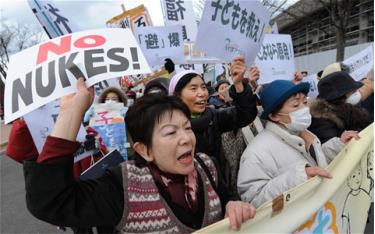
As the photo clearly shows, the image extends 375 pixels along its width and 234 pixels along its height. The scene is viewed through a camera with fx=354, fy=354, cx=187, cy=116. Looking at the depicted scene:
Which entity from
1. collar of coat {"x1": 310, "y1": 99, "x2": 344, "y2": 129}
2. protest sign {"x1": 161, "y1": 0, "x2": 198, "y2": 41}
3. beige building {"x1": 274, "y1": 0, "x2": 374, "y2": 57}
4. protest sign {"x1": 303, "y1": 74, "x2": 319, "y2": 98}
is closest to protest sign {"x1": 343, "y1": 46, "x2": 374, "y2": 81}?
protest sign {"x1": 303, "y1": 74, "x2": 319, "y2": 98}

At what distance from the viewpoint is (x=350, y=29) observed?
20031 mm

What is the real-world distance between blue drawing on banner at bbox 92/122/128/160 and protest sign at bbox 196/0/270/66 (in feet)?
3.01

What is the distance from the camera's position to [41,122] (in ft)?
6.51

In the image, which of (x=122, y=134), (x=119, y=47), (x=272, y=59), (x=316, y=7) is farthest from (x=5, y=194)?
(x=316, y=7)

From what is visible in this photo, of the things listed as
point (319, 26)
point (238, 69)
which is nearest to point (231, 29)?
point (238, 69)

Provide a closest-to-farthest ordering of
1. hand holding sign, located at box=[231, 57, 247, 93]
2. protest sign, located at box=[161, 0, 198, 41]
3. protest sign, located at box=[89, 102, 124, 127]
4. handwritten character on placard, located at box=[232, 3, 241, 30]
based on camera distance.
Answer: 1. hand holding sign, located at box=[231, 57, 247, 93]
2. handwritten character on placard, located at box=[232, 3, 241, 30]
3. protest sign, located at box=[89, 102, 124, 127]
4. protest sign, located at box=[161, 0, 198, 41]

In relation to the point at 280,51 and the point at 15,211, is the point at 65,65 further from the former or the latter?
→ the point at 15,211

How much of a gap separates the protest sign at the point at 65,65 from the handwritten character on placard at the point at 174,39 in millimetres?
3631

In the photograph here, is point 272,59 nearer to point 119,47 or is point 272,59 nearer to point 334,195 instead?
point 334,195

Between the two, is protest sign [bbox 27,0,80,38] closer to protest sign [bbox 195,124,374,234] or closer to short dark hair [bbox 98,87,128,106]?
short dark hair [bbox 98,87,128,106]

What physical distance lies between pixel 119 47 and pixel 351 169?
4.81 feet

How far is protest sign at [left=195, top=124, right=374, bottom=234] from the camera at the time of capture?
1.51 meters

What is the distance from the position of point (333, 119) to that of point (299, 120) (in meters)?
0.82

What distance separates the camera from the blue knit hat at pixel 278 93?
89.7 inches
